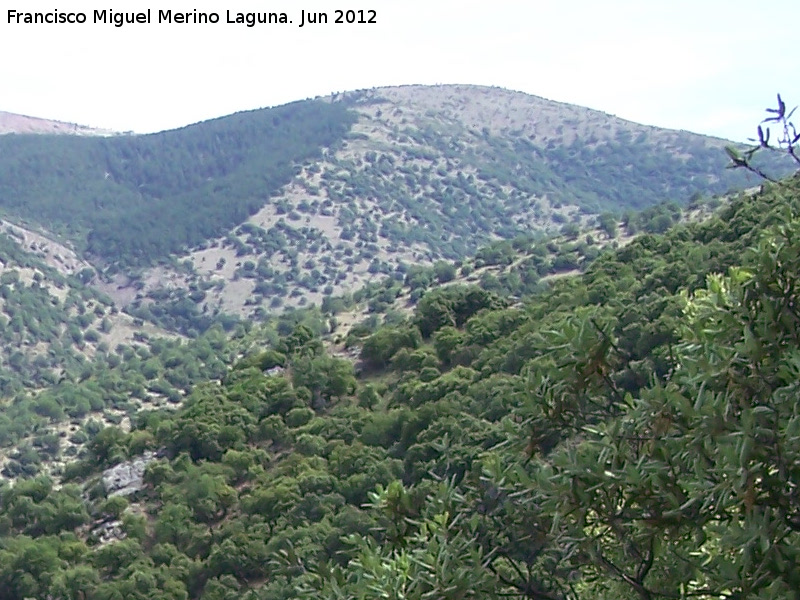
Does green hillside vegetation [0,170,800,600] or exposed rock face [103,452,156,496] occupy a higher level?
green hillside vegetation [0,170,800,600]

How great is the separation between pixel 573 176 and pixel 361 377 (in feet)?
449

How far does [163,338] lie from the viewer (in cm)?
13138

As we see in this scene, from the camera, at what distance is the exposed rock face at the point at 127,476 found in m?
35.7

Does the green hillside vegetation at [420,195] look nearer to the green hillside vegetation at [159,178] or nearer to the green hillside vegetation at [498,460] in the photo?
the green hillside vegetation at [159,178]

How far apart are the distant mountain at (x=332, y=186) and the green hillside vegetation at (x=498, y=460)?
7718 centimetres

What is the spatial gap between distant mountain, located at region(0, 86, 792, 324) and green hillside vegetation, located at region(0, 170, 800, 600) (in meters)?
77.2

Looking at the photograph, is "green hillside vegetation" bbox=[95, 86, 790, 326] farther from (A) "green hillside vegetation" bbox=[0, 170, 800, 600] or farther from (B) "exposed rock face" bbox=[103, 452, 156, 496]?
(B) "exposed rock face" bbox=[103, 452, 156, 496]

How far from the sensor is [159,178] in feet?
620

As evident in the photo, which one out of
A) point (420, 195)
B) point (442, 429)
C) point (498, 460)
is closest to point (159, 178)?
point (420, 195)

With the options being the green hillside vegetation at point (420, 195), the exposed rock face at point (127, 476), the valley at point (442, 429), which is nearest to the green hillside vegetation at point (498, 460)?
the valley at point (442, 429)

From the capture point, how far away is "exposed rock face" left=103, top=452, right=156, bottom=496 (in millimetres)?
35656

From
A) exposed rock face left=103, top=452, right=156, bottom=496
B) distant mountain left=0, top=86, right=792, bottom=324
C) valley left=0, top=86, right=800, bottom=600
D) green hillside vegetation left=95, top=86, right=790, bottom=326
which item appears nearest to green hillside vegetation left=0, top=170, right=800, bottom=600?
valley left=0, top=86, right=800, bottom=600

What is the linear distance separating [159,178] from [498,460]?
190710 millimetres

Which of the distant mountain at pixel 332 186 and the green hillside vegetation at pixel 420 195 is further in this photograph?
the distant mountain at pixel 332 186
